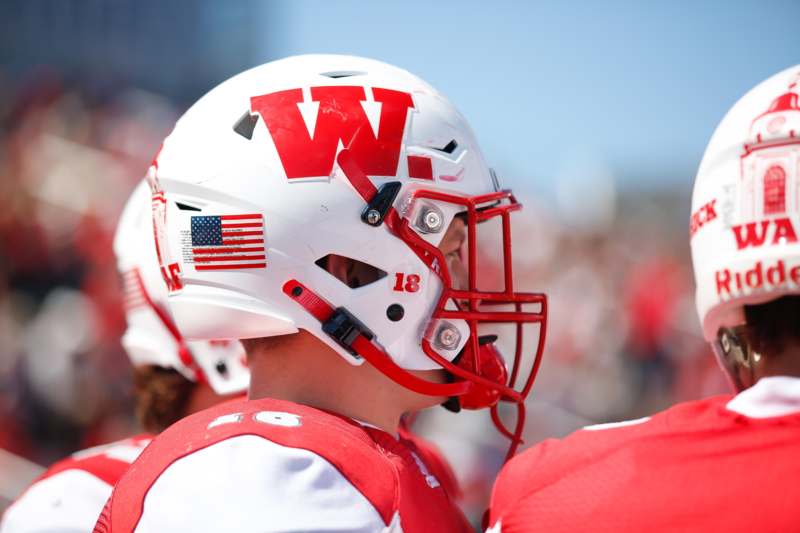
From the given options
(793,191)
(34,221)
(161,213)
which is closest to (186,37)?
(34,221)

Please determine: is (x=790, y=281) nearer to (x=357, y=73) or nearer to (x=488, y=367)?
(x=488, y=367)

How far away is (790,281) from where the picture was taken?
1.46 m

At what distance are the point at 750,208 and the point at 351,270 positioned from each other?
2.69 feet

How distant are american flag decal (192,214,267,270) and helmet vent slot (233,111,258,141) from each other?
0.60ft

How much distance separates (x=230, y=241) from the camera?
1.91 m

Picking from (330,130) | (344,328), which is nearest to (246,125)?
(330,130)

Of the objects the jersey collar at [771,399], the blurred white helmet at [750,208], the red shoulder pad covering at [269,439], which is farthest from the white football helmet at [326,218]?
the jersey collar at [771,399]

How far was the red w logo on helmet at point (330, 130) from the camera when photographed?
74.5 inches

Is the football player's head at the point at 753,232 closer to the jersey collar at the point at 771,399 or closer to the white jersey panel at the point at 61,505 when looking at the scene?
the jersey collar at the point at 771,399

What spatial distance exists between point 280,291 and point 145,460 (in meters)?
0.45

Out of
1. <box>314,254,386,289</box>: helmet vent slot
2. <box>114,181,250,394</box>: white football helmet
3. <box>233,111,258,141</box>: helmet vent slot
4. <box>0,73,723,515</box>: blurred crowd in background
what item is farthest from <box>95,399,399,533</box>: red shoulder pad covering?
<box>0,73,723,515</box>: blurred crowd in background

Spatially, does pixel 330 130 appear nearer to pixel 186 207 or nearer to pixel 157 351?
pixel 186 207

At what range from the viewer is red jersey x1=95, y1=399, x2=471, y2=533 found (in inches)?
57.4

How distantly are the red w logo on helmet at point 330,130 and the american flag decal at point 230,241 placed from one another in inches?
5.5
